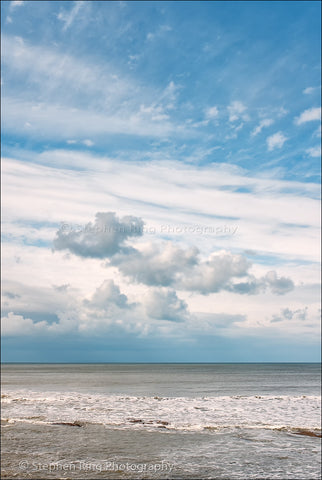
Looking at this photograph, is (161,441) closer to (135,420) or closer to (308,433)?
A: (135,420)

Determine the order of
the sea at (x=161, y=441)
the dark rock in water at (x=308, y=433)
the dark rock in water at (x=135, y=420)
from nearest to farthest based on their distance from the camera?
the sea at (x=161, y=441) → the dark rock in water at (x=308, y=433) → the dark rock in water at (x=135, y=420)

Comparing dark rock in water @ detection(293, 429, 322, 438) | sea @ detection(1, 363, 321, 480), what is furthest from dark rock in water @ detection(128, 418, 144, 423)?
dark rock in water @ detection(293, 429, 322, 438)

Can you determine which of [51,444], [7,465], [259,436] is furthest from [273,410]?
[7,465]

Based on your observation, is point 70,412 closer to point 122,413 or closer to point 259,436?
point 122,413

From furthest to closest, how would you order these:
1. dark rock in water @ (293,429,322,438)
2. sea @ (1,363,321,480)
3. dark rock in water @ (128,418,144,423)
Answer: dark rock in water @ (128,418,144,423) → dark rock in water @ (293,429,322,438) → sea @ (1,363,321,480)

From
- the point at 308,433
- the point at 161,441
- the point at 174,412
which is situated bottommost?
the point at 174,412

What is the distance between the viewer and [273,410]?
42969mm

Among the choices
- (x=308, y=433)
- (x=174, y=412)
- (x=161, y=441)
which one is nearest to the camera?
(x=161, y=441)

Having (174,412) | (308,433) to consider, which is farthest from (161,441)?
(174,412)

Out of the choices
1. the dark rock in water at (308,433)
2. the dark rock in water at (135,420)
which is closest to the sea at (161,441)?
the dark rock in water at (308,433)

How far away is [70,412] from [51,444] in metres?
15.8

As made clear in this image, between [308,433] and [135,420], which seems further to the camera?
[135,420]

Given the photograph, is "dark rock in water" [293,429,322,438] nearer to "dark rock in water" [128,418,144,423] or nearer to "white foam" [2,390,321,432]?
"white foam" [2,390,321,432]

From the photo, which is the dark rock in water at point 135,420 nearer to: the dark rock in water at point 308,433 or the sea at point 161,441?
the sea at point 161,441
